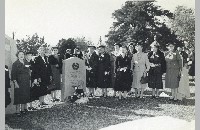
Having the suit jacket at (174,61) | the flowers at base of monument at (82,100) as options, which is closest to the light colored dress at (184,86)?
the suit jacket at (174,61)

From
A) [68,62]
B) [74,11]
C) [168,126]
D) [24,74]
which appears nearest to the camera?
[168,126]

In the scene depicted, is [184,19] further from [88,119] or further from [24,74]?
[24,74]

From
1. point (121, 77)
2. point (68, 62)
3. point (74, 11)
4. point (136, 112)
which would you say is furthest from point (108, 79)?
point (74, 11)

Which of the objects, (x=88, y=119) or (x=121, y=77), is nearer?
(x=88, y=119)

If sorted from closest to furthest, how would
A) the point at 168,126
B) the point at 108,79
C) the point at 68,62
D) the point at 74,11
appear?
1. the point at 168,126
2. the point at 74,11
3. the point at 68,62
4. the point at 108,79

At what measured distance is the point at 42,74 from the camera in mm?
4898

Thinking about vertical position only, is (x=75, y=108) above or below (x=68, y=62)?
below

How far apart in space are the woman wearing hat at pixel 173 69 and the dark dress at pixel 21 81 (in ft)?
5.31

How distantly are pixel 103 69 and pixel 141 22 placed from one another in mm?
1227

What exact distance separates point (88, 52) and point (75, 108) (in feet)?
2.79

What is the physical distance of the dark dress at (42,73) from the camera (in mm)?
→ 4840

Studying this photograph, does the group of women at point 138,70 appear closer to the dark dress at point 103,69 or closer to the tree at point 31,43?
the dark dress at point 103,69

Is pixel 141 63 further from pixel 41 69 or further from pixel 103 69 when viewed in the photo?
pixel 41 69

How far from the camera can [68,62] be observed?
197 inches
